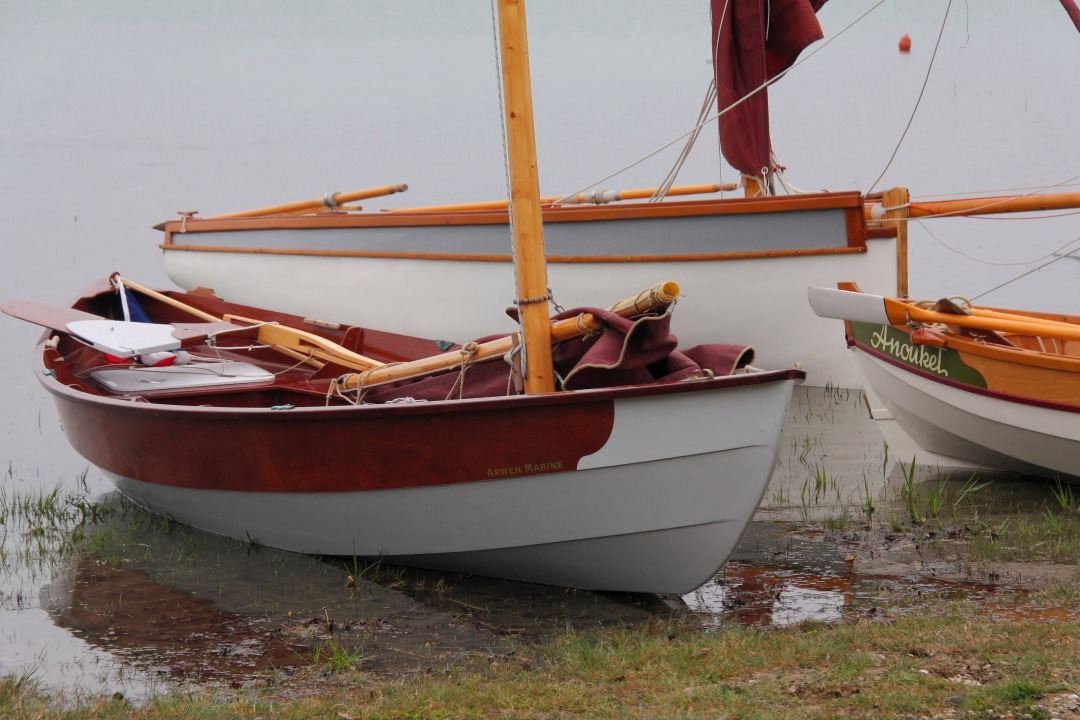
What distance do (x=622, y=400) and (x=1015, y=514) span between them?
284cm

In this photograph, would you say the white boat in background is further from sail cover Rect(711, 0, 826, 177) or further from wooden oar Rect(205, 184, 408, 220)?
wooden oar Rect(205, 184, 408, 220)

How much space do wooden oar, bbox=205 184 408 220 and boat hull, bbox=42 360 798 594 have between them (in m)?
6.97

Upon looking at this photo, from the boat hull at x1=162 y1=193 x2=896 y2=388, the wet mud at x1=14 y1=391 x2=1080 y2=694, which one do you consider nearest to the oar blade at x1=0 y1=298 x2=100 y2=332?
the wet mud at x1=14 y1=391 x2=1080 y2=694

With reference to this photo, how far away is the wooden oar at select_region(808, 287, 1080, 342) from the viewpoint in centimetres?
669

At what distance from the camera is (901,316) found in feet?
24.2

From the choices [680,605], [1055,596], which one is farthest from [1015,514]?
[680,605]

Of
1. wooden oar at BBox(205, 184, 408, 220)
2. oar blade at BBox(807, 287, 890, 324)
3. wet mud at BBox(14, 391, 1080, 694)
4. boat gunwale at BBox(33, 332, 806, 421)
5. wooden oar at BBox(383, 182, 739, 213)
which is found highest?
wooden oar at BBox(205, 184, 408, 220)

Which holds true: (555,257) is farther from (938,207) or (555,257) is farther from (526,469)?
(526,469)

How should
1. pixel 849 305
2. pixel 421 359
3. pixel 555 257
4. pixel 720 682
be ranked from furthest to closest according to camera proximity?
pixel 555 257, pixel 849 305, pixel 421 359, pixel 720 682

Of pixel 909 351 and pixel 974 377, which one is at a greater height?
pixel 909 351

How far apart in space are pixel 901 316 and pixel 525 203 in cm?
282

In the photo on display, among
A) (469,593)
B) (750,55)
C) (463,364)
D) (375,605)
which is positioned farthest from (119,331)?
(750,55)

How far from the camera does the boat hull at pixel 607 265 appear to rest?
408 inches

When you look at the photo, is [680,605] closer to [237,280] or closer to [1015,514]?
[1015,514]
